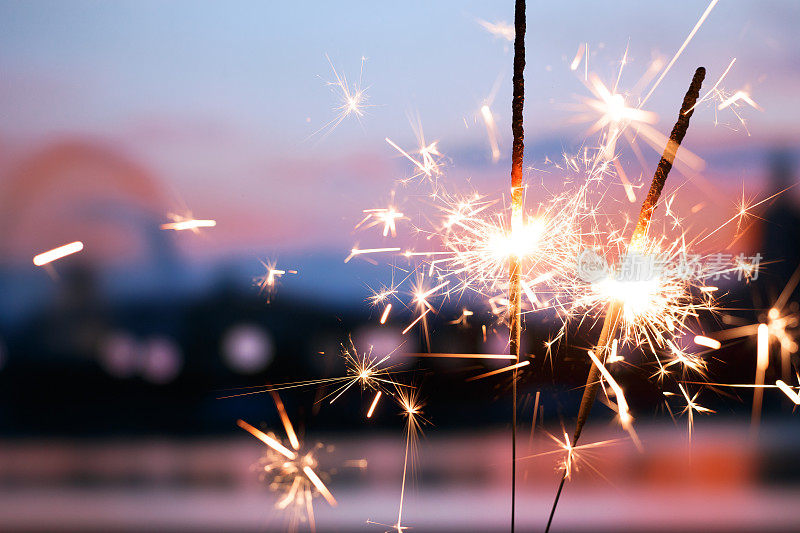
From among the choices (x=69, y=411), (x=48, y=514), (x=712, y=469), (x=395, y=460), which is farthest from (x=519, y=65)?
(x=69, y=411)

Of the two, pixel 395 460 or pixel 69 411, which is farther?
pixel 69 411

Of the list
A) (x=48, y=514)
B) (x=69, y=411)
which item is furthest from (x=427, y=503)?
(x=69, y=411)

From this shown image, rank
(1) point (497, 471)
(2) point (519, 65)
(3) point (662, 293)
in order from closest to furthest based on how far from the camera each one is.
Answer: (2) point (519, 65)
(3) point (662, 293)
(1) point (497, 471)

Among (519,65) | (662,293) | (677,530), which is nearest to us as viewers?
(519,65)

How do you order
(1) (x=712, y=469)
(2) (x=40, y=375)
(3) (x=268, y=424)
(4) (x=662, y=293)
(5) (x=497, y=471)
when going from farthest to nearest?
(2) (x=40, y=375) → (3) (x=268, y=424) → (1) (x=712, y=469) → (5) (x=497, y=471) → (4) (x=662, y=293)

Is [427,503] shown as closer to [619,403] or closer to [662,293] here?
[662,293]

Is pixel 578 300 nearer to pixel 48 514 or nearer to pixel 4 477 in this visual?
pixel 48 514

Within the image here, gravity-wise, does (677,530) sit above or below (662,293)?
below

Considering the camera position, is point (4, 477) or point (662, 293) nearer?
point (662, 293)

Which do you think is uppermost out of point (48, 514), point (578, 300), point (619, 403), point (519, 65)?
point (519, 65)
